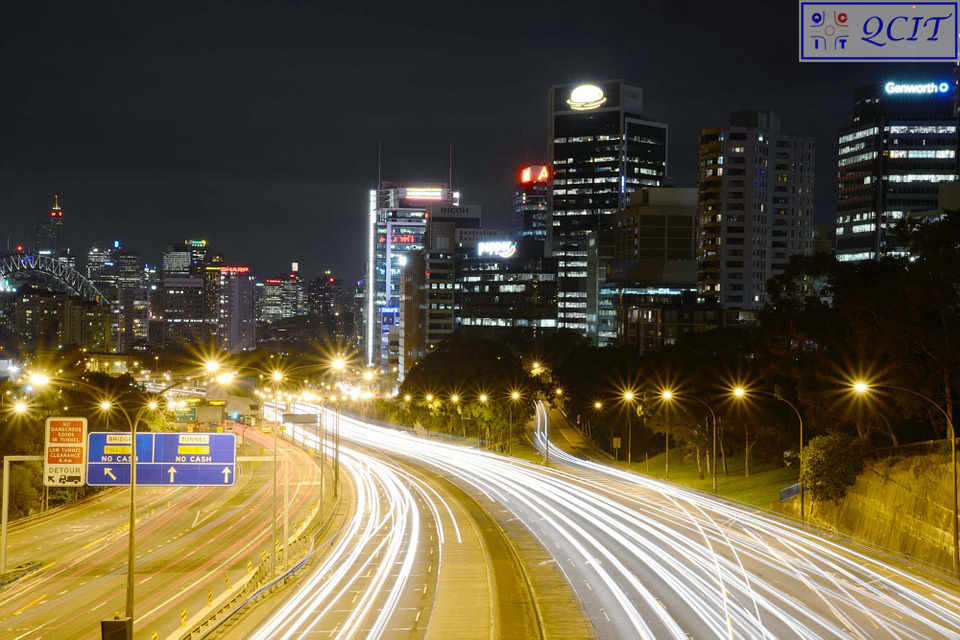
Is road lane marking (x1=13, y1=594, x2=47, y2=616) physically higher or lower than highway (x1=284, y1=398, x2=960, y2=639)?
lower

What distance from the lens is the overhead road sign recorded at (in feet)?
143

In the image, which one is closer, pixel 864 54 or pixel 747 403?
pixel 864 54

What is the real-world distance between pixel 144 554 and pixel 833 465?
39.2 meters

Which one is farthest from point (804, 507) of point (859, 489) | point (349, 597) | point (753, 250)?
point (753, 250)

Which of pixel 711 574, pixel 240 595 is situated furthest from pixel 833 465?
pixel 240 595

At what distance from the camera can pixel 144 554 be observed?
57.3 meters

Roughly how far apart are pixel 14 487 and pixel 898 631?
6172 cm

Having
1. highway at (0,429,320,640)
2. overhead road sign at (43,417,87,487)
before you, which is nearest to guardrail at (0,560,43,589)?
highway at (0,429,320,640)

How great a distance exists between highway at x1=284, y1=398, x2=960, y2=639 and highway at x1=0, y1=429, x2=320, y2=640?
16.7 metres

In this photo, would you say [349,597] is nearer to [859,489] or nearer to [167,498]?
[859,489]

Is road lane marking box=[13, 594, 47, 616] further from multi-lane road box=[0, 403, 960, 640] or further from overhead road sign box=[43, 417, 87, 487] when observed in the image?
overhead road sign box=[43, 417, 87, 487]

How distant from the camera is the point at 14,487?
72188 millimetres

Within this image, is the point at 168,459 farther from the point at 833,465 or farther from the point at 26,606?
the point at 833,465

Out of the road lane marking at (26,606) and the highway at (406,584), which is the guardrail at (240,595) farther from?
the road lane marking at (26,606)
